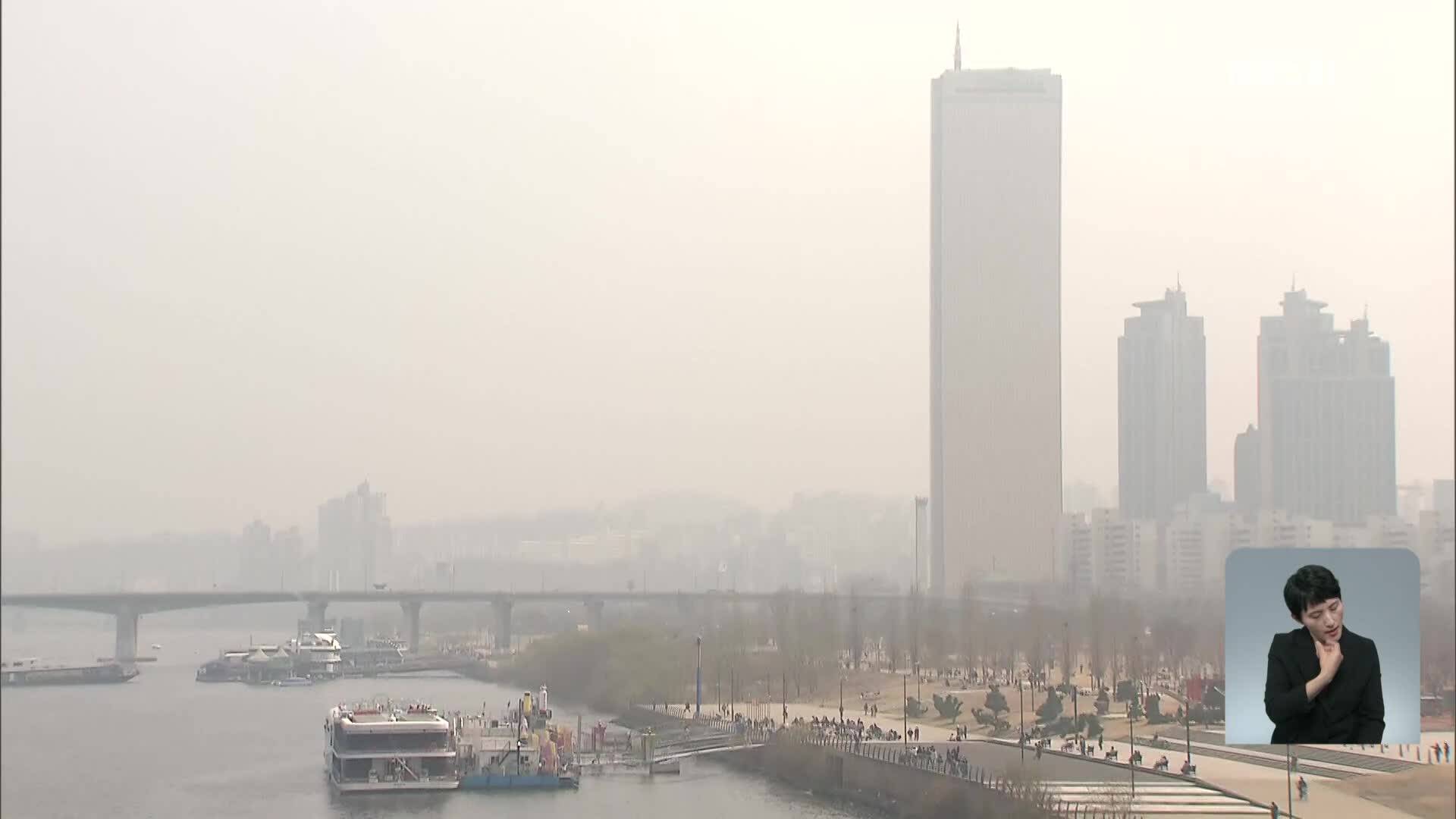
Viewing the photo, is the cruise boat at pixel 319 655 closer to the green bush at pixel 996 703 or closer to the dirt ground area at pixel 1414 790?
the green bush at pixel 996 703

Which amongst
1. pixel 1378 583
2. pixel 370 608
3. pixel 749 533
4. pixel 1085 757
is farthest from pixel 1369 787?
pixel 370 608

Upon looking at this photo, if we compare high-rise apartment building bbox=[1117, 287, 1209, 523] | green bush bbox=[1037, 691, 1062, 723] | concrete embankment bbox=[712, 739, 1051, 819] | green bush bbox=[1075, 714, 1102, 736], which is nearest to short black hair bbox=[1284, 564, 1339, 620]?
concrete embankment bbox=[712, 739, 1051, 819]

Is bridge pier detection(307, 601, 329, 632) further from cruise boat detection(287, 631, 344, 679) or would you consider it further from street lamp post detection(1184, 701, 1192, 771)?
street lamp post detection(1184, 701, 1192, 771)

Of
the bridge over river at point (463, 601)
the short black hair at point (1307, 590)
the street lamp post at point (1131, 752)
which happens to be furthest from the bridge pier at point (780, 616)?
the short black hair at point (1307, 590)

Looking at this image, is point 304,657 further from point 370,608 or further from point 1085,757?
point 1085,757

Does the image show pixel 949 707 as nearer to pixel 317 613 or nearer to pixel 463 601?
pixel 463 601
